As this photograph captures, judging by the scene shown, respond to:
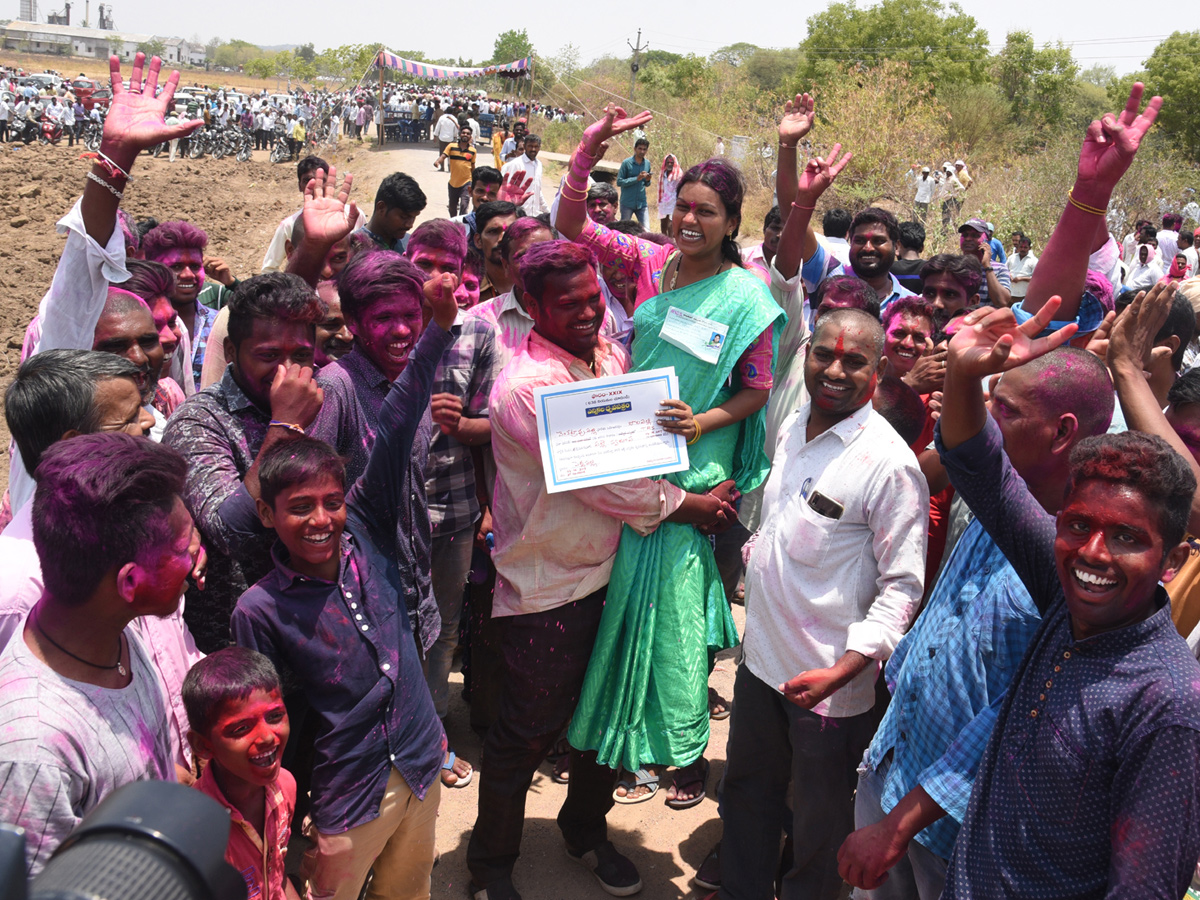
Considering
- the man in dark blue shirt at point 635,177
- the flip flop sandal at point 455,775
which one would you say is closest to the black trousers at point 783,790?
the flip flop sandal at point 455,775

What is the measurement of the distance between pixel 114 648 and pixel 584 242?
271 centimetres

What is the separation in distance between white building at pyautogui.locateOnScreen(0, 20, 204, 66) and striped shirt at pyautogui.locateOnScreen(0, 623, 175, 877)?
13392cm

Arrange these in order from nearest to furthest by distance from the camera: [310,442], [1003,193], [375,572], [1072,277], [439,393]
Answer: [310,442] < [375,572] < [1072,277] < [439,393] < [1003,193]

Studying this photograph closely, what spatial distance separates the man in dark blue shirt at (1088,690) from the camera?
1.61m

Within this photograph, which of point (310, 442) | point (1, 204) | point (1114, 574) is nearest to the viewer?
point (1114, 574)

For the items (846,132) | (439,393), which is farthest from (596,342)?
(846,132)

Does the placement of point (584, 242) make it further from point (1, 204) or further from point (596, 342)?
point (1, 204)

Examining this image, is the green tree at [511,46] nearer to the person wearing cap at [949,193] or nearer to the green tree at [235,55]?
the green tree at [235,55]

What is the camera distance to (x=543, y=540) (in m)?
3.00

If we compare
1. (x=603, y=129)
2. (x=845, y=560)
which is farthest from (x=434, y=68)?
(x=845, y=560)

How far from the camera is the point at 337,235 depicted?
3.58 meters

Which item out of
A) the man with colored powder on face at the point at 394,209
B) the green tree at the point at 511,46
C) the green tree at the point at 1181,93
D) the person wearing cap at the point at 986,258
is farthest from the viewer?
the green tree at the point at 511,46

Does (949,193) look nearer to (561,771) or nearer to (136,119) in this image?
(561,771)

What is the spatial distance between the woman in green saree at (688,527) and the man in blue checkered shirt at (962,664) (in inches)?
32.0
